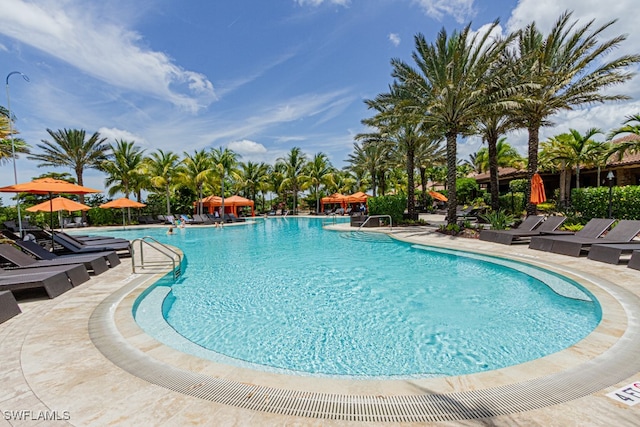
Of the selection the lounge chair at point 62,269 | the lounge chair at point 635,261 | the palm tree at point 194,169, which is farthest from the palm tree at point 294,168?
the lounge chair at point 635,261

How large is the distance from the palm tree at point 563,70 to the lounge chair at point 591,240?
652cm

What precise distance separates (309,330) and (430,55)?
14.8 m

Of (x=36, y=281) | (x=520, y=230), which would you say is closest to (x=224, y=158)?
(x=520, y=230)

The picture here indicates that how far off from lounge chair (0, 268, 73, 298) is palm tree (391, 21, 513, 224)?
14.7 metres

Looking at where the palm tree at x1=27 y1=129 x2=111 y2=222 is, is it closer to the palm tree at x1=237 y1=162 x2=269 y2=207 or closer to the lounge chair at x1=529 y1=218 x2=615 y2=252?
the palm tree at x1=237 y1=162 x2=269 y2=207

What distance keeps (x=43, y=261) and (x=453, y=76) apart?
55.6 feet

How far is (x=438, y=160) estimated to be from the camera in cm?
3025

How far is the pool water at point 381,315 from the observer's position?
4.28 m

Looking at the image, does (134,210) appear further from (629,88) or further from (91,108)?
(629,88)

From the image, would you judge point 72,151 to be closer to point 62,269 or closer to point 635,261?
point 62,269

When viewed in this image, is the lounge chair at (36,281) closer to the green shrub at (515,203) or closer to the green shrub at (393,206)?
the green shrub at (393,206)

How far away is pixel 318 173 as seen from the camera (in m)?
40.2

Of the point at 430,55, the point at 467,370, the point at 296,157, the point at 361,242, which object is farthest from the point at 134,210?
the point at 467,370

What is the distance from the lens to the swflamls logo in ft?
7.91
